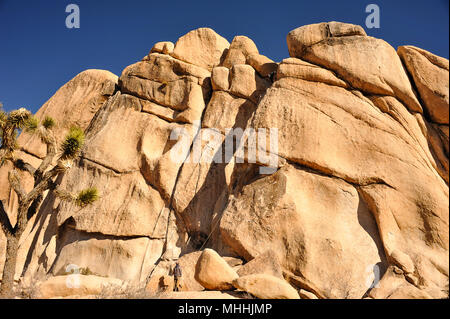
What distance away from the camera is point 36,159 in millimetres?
17297

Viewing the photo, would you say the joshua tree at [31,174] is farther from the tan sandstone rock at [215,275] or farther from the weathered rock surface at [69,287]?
the tan sandstone rock at [215,275]

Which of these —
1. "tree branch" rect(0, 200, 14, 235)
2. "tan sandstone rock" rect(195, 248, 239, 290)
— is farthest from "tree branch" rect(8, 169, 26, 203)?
"tan sandstone rock" rect(195, 248, 239, 290)

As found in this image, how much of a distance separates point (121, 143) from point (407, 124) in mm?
11366

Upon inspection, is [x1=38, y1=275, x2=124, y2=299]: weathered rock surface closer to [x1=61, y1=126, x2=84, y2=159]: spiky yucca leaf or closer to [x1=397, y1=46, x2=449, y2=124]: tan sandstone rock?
[x1=61, y1=126, x2=84, y2=159]: spiky yucca leaf

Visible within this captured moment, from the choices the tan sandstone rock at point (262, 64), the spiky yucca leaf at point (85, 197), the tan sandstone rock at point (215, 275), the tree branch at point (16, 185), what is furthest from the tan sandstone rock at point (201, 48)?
the tan sandstone rock at point (215, 275)

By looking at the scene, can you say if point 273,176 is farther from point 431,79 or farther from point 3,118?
point 3,118

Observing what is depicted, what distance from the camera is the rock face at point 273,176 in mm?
9766

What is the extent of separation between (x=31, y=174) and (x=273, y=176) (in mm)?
7503

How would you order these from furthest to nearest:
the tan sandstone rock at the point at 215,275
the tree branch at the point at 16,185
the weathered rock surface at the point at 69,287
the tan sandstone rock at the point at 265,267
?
the tree branch at the point at 16,185 → the tan sandstone rock at the point at 265,267 → the tan sandstone rock at the point at 215,275 → the weathered rock surface at the point at 69,287

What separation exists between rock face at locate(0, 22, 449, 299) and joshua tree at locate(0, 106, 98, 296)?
2.25 m

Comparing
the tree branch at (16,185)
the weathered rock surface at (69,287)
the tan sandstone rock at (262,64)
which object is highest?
the tan sandstone rock at (262,64)

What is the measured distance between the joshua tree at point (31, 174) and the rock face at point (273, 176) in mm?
2249

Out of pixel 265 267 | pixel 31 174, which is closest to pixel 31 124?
pixel 31 174

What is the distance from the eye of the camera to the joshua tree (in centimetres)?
1011
